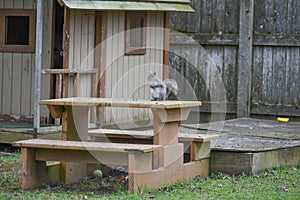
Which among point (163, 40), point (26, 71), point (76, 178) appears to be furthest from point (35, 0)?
point (76, 178)

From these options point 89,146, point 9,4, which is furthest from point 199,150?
point 9,4

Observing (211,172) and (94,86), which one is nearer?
(211,172)

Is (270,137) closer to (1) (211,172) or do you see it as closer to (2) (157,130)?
(1) (211,172)

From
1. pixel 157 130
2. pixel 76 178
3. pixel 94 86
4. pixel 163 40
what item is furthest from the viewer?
pixel 163 40

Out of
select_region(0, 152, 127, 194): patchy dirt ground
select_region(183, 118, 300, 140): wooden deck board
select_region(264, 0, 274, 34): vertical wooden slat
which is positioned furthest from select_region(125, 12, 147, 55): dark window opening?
select_region(0, 152, 127, 194): patchy dirt ground

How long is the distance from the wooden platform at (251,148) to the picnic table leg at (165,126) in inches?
39.8

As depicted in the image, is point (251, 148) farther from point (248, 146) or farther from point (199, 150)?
point (199, 150)

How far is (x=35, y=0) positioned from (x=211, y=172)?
4201mm

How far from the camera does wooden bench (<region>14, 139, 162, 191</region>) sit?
8.50m

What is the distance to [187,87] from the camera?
16.2 metres

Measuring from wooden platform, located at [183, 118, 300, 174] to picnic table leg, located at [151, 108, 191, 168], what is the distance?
1012mm

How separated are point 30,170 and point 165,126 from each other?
5.02 ft

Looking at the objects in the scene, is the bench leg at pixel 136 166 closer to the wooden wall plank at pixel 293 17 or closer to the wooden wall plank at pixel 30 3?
the wooden wall plank at pixel 30 3

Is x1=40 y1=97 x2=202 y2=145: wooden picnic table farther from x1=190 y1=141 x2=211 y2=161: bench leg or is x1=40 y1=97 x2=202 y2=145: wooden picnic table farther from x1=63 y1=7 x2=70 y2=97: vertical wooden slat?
x1=63 y1=7 x2=70 y2=97: vertical wooden slat
